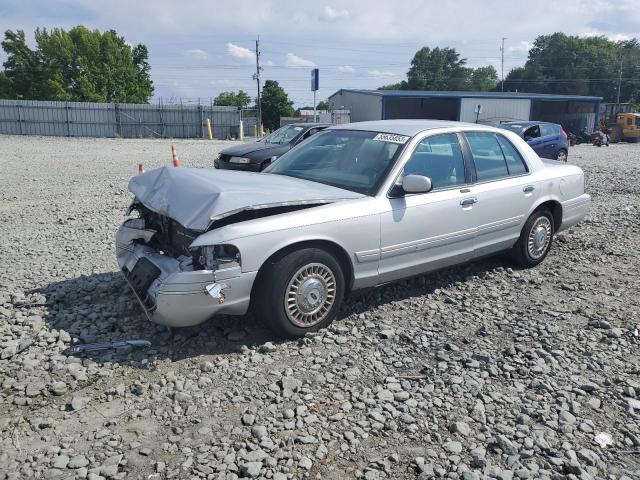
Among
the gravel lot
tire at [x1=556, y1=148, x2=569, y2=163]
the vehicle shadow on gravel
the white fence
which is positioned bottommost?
the gravel lot

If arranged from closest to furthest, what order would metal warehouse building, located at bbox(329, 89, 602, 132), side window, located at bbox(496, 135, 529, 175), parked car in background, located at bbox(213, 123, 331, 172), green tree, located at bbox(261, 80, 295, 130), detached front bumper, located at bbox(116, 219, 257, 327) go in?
detached front bumper, located at bbox(116, 219, 257, 327) < side window, located at bbox(496, 135, 529, 175) < parked car in background, located at bbox(213, 123, 331, 172) < metal warehouse building, located at bbox(329, 89, 602, 132) < green tree, located at bbox(261, 80, 295, 130)

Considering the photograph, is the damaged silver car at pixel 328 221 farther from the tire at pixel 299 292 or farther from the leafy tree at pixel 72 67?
the leafy tree at pixel 72 67

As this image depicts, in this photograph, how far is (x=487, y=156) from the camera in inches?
222

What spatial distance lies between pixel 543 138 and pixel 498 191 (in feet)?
50.6

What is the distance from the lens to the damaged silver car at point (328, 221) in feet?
12.8

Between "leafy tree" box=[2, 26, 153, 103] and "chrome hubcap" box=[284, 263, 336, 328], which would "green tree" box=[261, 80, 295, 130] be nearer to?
"leafy tree" box=[2, 26, 153, 103]

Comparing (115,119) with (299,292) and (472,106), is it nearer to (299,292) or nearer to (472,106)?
(472,106)

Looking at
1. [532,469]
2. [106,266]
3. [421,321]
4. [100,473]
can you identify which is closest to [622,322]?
[421,321]

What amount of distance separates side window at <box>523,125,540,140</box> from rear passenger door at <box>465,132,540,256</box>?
14.5 metres

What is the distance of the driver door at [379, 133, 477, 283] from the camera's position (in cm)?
466

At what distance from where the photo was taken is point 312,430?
3162 millimetres

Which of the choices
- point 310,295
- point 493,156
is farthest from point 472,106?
point 310,295

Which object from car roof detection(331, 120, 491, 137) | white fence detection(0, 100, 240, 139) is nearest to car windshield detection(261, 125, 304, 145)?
car roof detection(331, 120, 491, 137)

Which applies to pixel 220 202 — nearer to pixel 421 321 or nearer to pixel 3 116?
pixel 421 321
